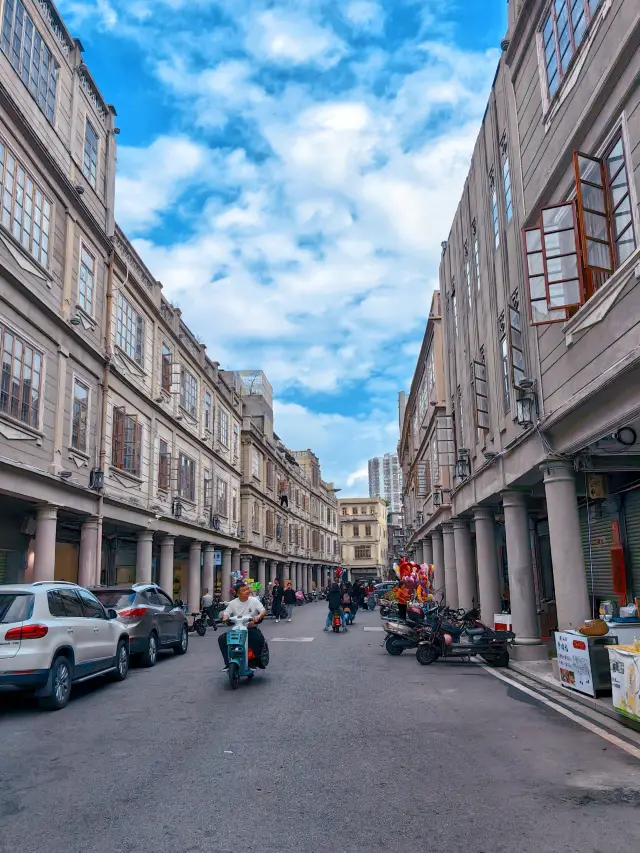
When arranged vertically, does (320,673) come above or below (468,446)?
below

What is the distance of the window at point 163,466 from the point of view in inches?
999

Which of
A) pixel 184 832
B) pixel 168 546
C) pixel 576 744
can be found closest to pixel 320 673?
pixel 576 744

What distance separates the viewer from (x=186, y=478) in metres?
29.1

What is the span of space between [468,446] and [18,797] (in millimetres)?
16518

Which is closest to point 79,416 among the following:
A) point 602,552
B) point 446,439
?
point 446,439

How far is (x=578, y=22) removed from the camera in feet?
33.8

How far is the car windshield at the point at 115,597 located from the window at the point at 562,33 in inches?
461

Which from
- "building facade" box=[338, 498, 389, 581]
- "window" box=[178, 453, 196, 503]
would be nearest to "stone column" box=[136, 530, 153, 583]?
"window" box=[178, 453, 196, 503]

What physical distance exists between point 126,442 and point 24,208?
8.07 metres

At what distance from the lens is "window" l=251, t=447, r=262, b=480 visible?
43.0 m

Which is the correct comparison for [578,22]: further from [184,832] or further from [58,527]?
[58,527]

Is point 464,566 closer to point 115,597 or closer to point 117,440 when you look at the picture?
point 117,440

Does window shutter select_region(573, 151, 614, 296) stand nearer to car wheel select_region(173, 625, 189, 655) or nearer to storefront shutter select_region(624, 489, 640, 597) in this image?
storefront shutter select_region(624, 489, 640, 597)

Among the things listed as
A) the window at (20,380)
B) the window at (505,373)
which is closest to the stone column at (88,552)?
the window at (20,380)
